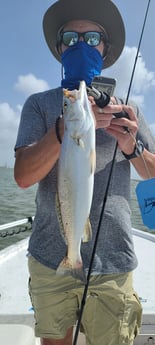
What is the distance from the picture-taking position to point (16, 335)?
2188 mm

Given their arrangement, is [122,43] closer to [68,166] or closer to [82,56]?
[82,56]

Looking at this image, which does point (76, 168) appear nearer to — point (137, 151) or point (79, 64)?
point (137, 151)

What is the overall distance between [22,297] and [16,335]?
1271 millimetres

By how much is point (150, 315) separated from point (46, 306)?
4.45 feet

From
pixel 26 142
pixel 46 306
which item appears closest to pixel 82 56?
pixel 26 142

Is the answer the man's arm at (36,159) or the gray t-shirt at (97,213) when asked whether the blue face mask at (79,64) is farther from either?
the man's arm at (36,159)

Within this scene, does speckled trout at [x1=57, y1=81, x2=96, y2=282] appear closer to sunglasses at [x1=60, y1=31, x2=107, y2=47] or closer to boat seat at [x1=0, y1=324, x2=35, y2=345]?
sunglasses at [x1=60, y1=31, x2=107, y2=47]

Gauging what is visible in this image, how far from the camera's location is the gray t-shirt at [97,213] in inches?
78.2

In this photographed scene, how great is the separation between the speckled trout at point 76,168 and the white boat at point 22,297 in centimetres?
97

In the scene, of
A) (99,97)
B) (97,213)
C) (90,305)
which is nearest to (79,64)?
(99,97)

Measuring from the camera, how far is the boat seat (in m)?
2.13

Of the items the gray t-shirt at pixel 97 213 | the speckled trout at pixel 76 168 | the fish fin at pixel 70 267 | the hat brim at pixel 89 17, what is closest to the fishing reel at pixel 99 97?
the speckled trout at pixel 76 168

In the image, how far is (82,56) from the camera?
1.89m

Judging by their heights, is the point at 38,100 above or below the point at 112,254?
above
